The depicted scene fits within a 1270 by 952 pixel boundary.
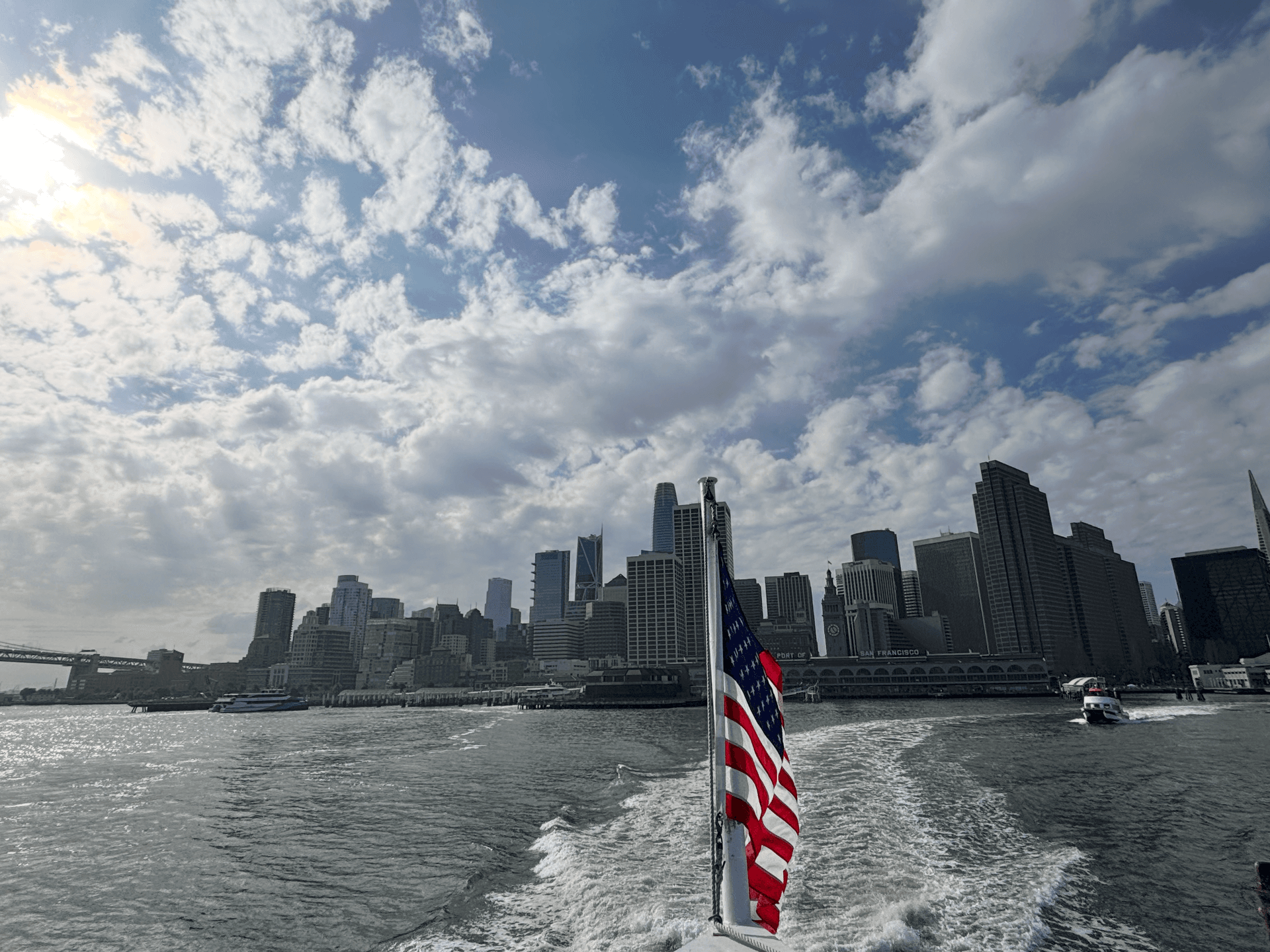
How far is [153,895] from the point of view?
22172 millimetres

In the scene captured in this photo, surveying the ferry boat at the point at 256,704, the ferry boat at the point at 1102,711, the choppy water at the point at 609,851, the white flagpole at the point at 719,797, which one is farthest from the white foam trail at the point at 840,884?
the ferry boat at the point at 256,704

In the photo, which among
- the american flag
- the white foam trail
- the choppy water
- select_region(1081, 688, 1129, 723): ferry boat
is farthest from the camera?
select_region(1081, 688, 1129, 723): ferry boat

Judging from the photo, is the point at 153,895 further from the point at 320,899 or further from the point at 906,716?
the point at 906,716

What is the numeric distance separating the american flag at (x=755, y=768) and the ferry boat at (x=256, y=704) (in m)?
189

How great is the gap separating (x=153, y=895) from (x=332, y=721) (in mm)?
111513

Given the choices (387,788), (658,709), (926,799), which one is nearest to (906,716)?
(658,709)

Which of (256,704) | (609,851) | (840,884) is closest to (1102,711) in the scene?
(840,884)

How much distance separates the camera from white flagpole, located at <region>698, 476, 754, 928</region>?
8.74 metres

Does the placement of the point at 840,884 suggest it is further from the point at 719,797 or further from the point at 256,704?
the point at 256,704

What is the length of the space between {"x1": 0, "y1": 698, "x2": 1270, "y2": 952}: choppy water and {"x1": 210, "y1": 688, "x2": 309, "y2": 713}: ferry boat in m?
118

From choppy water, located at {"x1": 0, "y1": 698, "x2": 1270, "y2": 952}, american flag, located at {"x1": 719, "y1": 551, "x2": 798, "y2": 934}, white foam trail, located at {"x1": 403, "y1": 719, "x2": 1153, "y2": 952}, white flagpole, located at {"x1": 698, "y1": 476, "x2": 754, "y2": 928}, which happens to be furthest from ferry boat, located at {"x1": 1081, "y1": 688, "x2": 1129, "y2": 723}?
white flagpole, located at {"x1": 698, "y1": 476, "x2": 754, "y2": 928}

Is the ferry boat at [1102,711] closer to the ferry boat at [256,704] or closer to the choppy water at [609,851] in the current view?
the choppy water at [609,851]

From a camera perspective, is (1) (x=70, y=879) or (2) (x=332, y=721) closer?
(1) (x=70, y=879)

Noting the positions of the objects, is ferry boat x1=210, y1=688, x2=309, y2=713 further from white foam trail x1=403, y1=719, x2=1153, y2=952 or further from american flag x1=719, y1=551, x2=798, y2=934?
american flag x1=719, y1=551, x2=798, y2=934
